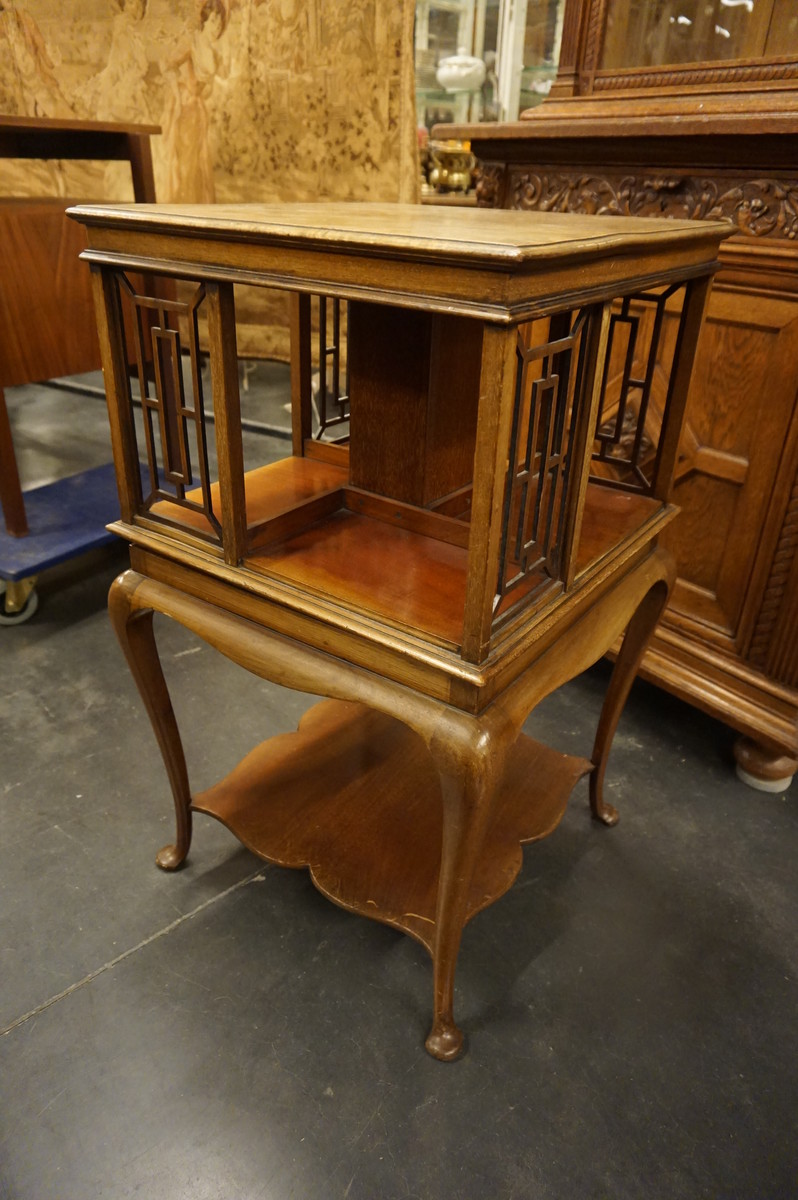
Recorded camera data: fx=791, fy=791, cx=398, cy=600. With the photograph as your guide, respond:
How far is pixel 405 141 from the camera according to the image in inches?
115

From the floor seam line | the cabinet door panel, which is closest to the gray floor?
the floor seam line

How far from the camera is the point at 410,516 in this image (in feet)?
3.44

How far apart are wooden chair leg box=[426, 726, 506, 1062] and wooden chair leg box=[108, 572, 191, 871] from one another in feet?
1.63

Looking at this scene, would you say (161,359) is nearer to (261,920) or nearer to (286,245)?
(286,245)

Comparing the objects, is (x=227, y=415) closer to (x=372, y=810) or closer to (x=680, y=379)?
(x=680, y=379)

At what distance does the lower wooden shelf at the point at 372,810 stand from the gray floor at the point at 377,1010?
0.14m

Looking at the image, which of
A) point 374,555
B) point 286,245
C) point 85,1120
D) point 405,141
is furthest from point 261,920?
point 405,141

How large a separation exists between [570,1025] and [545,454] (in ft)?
2.82

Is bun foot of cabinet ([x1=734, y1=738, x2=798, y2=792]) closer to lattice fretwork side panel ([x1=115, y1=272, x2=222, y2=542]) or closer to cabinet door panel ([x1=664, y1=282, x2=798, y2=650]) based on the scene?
cabinet door panel ([x1=664, y1=282, x2=798, y2=650])

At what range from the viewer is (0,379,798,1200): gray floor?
98cm

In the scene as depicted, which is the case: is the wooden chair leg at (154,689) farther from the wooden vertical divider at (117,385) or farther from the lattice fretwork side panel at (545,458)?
the lattice fretwork side panel at (545,458)

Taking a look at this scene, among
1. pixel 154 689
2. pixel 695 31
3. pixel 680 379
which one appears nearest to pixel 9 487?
pixel 154 689

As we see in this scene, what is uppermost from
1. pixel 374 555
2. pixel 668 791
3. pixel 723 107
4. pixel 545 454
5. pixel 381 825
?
pixel 723 107

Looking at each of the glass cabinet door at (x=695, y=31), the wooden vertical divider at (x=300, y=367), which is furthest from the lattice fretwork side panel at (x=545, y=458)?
the glass cabinet door at (x=695, y=31)
